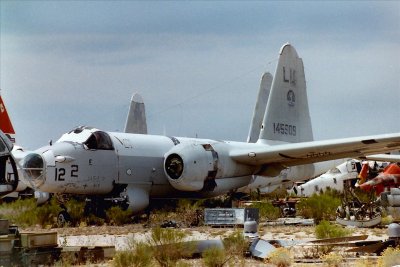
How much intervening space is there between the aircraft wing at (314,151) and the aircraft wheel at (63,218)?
620cm

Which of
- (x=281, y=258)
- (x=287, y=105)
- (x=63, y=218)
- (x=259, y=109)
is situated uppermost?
(x=259, y=109)

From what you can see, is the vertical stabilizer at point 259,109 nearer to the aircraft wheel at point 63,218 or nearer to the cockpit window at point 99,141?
the cockpit window at point 99,141

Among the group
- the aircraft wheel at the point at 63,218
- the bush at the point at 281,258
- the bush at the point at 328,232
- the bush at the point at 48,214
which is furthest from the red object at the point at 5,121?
the bush at the point at 281,258

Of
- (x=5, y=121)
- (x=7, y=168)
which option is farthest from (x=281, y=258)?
(x=5, y=121)

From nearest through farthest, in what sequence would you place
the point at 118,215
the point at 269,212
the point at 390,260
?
the point at 390,260 < the point at 118,215 < the point at 269,212

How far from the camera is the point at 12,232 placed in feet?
38.9

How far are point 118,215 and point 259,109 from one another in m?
16.6

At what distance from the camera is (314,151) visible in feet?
84.3

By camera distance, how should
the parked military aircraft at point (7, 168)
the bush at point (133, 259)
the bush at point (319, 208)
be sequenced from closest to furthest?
1. the bush at point (133, 259)
2. the parked military aircraft at point (7, 168)
3. the bush at point (319, 208)

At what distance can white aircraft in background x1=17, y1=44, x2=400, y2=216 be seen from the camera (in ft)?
72.6

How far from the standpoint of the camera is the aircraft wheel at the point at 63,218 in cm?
2238

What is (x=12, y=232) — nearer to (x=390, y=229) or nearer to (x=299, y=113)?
(x=390, y=229)

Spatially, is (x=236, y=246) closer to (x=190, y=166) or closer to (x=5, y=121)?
(x=190, y=166)

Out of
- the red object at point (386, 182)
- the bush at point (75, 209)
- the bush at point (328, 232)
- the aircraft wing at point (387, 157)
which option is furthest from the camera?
the red object at point (386, 182)
